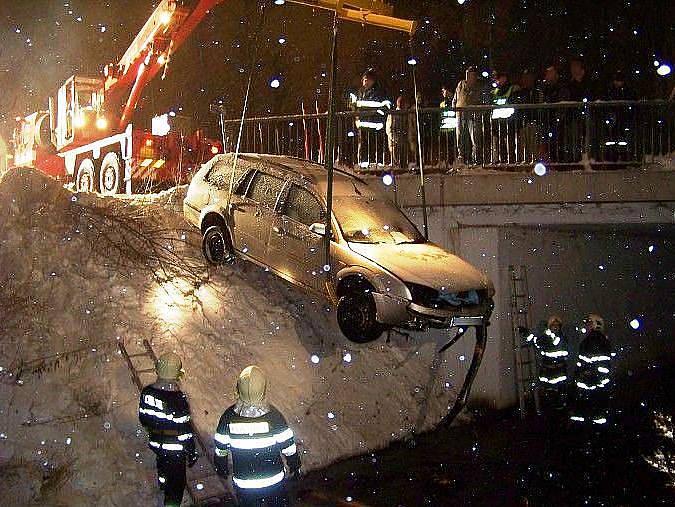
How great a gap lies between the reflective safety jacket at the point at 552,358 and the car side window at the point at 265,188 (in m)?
4.62

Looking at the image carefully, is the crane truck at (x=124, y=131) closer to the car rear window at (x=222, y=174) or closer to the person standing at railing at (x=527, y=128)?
the car rear window at (x=222, y=174)

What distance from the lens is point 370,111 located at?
38.2 feet

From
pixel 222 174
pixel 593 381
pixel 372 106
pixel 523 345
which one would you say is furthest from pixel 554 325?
pixel 222 174

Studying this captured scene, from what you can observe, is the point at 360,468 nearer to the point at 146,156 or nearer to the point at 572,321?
the point at 572,321

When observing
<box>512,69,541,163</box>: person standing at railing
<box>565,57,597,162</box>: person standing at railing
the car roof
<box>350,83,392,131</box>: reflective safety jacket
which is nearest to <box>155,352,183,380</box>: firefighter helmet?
the car roof

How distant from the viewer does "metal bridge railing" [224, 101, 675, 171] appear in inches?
442

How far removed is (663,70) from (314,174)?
44.3 feet

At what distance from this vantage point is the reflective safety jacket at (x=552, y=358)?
10227mm

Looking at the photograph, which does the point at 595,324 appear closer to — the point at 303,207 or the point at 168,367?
the point at 303,207

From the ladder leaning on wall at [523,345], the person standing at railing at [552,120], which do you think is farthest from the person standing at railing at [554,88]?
the ladder leaning on wall at [523,345]

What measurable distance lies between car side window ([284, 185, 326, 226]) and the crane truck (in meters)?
4.84

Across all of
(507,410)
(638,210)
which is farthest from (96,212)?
(638,210)

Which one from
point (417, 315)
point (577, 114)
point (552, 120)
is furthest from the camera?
point (552, 120)

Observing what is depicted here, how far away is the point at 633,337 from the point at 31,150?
16346 mm
